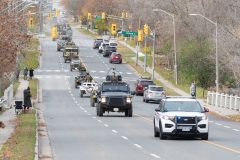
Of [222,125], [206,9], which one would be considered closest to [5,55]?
A: [222,125]

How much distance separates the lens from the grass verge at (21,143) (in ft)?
65.2

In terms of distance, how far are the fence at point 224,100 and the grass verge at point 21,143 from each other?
67.9 feet

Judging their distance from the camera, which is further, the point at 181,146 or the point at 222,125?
the point at 222,125

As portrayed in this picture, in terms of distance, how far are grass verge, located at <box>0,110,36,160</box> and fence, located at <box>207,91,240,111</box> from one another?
20694 mm

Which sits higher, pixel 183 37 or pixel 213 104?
pixel 183 37

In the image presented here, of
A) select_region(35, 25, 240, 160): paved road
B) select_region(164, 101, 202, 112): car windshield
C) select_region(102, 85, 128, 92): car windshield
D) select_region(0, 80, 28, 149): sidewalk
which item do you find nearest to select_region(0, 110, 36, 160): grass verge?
select_region(0, 80, 28, 149): sidewalk

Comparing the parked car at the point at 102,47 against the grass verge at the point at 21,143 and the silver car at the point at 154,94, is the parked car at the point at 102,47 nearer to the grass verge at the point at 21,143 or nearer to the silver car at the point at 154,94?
the silver car at the point at 154,94

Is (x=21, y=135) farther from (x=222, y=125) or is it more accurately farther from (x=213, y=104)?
(x=213, y=104)

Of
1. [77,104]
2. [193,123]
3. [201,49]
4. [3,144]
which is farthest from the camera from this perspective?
[201,49]

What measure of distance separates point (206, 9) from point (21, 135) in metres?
57.0

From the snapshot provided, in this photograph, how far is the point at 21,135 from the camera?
27406 mm

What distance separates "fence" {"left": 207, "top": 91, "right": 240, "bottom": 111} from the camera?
52.0 m

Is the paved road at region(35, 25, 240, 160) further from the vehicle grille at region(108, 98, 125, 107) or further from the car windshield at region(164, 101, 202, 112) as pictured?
the car windshield at region(164, 101, 202, 112)

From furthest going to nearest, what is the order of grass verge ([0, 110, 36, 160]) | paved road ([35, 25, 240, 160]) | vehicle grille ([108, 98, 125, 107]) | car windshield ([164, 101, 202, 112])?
vehicle grille ([108, 98, 125, 107]), car windshield ([164, 101, 202, 112]), paved road ([35, 25, 240, 160]), grass verge ([0, 110, 36, 160])
